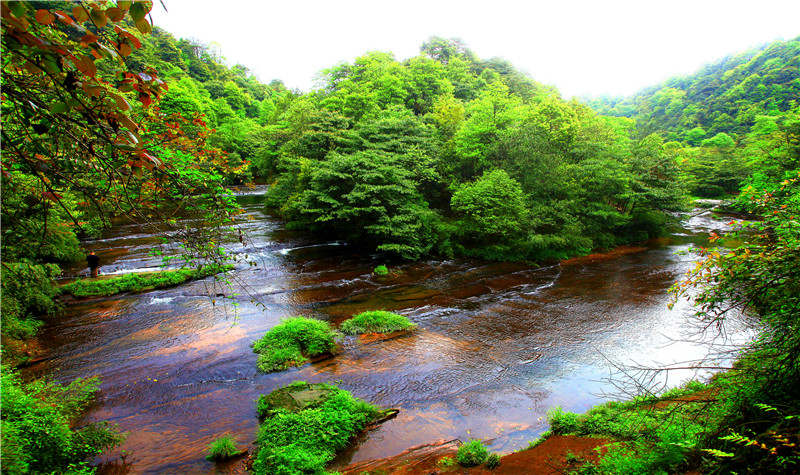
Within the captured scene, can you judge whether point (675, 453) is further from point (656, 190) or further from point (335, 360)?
point (656, 190)

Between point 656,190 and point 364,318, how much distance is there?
19.7 m

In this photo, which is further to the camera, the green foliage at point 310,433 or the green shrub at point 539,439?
the green shrub at point 539,439

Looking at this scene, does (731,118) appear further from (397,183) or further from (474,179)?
(397,183)

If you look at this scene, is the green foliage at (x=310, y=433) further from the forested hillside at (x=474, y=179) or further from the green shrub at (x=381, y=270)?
the forested hillside at (x=474, y=179)

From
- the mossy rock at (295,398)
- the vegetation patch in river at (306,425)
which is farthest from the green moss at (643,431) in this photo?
the mossy rock at (295,398)

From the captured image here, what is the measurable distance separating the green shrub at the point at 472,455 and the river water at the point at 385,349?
799mm

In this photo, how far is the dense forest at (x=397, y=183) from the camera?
189cm

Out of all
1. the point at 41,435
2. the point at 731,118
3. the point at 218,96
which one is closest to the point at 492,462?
the point at 41,435

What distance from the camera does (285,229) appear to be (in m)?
22.1

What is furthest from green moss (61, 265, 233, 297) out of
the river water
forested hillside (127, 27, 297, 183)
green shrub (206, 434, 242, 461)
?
forested hillside (127, 27, 297, 183)

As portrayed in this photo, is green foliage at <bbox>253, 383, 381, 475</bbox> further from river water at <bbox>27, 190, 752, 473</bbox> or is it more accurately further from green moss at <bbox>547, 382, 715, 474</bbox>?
green moss at <bbox>547, 382, 715, 474</bbox>

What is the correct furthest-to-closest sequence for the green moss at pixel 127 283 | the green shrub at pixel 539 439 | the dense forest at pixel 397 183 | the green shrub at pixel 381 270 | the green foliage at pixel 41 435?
the green shrub at pixel 381 270, the green moss at pixel 127 283, the green shrub at pixel 539 439, the green foliage at pixel 41 435, the dense forest at pixel 397 183

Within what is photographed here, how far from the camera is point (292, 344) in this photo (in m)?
8.74

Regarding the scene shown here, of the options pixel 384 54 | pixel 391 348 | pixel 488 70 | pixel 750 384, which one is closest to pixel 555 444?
pixel 750 384
